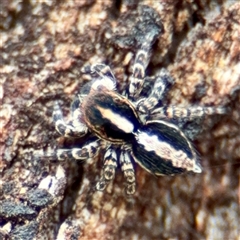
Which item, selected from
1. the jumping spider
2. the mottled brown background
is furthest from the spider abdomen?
the mottled brown background

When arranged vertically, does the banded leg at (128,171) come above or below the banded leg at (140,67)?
below

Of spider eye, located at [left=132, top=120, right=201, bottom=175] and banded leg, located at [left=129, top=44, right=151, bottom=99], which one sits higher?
banded leg, located at [left=129, top=44, right=151, bottom=99]

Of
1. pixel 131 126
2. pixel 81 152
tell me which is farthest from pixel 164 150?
pixel 81 152

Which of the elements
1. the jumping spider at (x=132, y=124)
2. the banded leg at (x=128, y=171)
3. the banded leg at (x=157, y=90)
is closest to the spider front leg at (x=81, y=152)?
the jumping spider at (x=132, y=124)

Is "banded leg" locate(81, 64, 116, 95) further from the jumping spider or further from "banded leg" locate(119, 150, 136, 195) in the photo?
"banded leg" locate(119, 150, 136, 195)

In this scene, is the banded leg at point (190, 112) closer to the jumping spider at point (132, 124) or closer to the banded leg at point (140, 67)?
the jumping spider at point (132, 124)

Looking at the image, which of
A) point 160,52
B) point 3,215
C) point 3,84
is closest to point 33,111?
point 3,84

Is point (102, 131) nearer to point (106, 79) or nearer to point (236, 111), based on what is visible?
point (106, 79)
